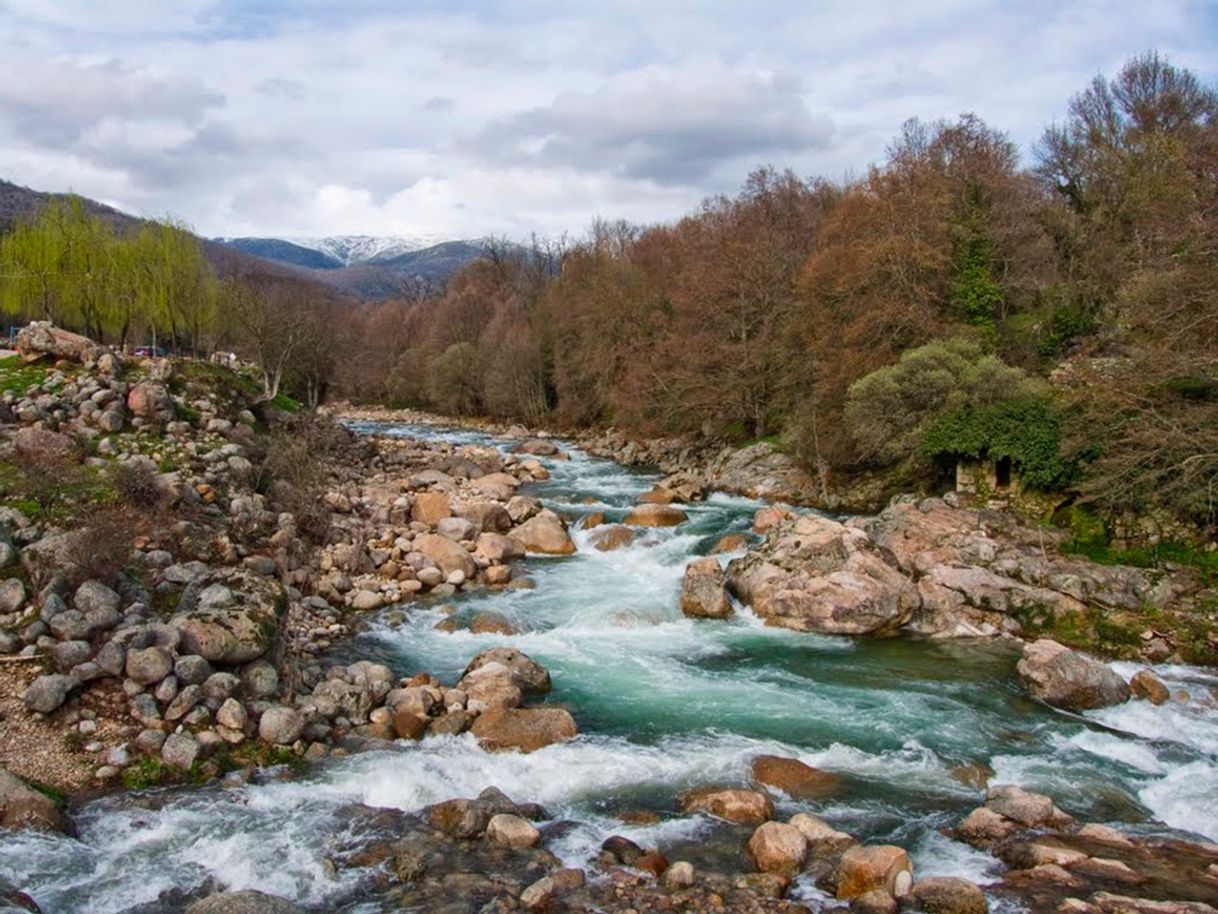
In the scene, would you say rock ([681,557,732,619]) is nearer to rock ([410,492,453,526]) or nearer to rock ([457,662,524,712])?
rock ([457,662,524,712])

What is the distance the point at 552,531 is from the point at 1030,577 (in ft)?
43.8

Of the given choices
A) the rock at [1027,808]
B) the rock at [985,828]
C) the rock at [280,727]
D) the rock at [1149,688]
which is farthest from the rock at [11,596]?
the rock at [1149,688]

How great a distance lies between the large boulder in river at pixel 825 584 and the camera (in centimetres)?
1923

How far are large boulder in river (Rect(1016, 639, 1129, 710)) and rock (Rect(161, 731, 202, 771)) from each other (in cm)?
1408

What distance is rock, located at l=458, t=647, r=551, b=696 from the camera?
15.6 meters

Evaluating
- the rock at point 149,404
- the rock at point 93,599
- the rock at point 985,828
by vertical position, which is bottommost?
the rock at point 985,828

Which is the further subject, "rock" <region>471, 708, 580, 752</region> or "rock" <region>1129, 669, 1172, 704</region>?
"rock" <region>1129, 669, 1172, 704</region>

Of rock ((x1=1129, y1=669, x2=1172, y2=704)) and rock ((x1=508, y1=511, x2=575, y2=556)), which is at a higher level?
rock ((x1=508, y1=511, x2=575, y2=556))

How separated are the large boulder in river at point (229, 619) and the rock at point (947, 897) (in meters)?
10.8

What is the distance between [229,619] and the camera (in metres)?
14.8

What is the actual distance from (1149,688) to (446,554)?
640 inches

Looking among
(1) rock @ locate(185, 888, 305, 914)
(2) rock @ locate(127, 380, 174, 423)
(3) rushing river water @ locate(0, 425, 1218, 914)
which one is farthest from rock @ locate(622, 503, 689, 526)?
(1) rock @ locate(185, 888, 305, 914)

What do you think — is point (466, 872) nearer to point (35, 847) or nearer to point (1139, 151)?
point (35, 847)

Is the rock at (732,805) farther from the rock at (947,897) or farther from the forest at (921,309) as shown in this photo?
A: the forest at (921,309)
